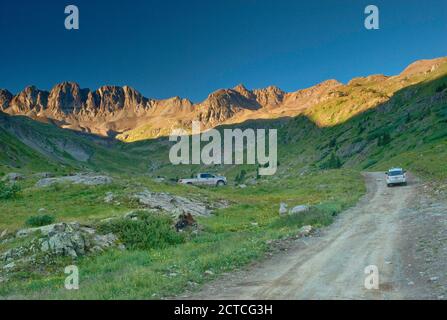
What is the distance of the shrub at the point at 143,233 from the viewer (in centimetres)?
2350

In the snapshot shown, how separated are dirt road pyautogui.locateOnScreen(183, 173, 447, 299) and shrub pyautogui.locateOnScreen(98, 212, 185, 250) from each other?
23.7 ft

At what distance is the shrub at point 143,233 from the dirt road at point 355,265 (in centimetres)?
722

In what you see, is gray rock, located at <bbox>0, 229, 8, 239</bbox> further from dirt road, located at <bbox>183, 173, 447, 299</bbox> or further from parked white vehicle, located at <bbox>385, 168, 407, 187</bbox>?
parked white vehicle, located at <bbox>385, 168, 407, 187</bbox>

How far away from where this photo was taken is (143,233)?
24156mm

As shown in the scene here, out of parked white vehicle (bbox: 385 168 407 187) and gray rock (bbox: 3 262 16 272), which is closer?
gray rock (bbox: 3 262 16 272)

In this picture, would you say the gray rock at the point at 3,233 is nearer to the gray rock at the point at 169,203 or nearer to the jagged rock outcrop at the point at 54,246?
the jagged rock outcrop at the point at 54,246

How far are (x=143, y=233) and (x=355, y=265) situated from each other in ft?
41.2

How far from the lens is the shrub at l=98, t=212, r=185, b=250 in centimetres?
2350

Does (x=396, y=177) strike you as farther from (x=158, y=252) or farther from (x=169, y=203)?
(x=158, y=252)

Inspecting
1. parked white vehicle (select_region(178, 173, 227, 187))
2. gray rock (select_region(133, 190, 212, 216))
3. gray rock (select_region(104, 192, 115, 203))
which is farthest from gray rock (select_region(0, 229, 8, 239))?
parked white vehicle (select_region(178, 173, 227, 187))

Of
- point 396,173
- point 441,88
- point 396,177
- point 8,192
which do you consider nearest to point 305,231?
point 396,177

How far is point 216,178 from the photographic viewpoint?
226 ft

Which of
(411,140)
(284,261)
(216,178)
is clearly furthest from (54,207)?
(411,140)
